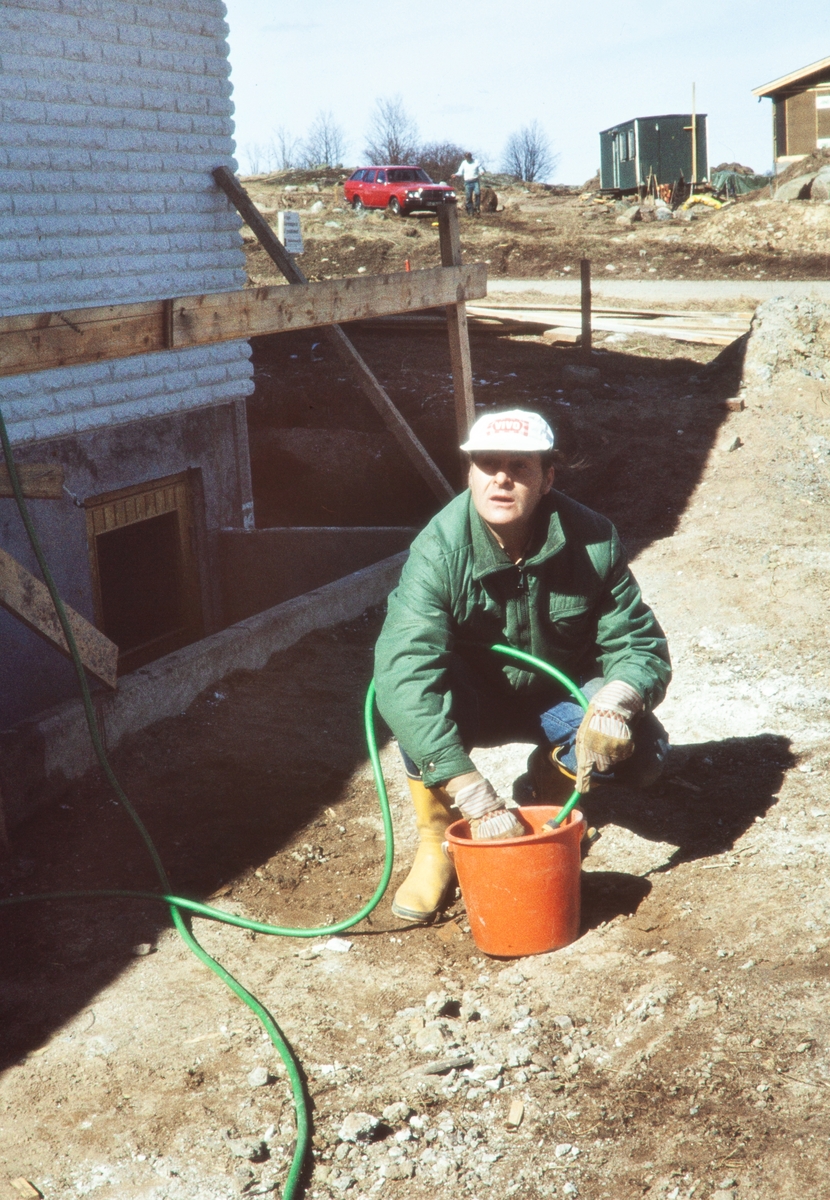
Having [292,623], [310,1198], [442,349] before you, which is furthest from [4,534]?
[442,349]

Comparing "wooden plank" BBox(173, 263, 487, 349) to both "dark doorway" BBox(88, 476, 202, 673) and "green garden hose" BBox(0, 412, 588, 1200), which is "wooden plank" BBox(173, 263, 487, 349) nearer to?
"green garden hose" BBox(0, 412, 588, 1200)

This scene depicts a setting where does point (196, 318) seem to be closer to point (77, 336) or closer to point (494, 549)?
point (77, 336)

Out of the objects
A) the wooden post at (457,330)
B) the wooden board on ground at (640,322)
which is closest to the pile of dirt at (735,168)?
the wooden board on ground at (640,322)

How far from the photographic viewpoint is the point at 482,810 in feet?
9.21

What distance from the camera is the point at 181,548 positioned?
7805 millimetres

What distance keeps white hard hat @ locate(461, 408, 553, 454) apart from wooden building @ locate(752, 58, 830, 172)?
31.5 meters

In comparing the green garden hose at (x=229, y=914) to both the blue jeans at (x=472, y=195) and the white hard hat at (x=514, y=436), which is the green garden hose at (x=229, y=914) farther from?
the blue jeans at (x=472, y=195)

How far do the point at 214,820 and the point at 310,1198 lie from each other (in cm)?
201

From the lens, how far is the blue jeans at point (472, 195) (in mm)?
27422

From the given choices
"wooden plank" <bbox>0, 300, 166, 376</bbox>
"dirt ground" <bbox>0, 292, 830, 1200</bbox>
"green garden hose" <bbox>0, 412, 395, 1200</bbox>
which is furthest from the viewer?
"wooden plank" <bbox>0, 300, 166, 376</bbox>

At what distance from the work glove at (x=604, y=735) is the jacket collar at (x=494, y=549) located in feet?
1.49

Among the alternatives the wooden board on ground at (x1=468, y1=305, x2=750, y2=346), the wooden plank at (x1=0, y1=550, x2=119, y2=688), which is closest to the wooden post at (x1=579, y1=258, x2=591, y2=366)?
the wooden board on ground at (x1=468, y1=305, x2=750, y2=346)

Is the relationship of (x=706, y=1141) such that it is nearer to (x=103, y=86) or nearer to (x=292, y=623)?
(x=292, y=623)

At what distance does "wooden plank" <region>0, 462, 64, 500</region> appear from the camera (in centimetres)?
Result: 365
